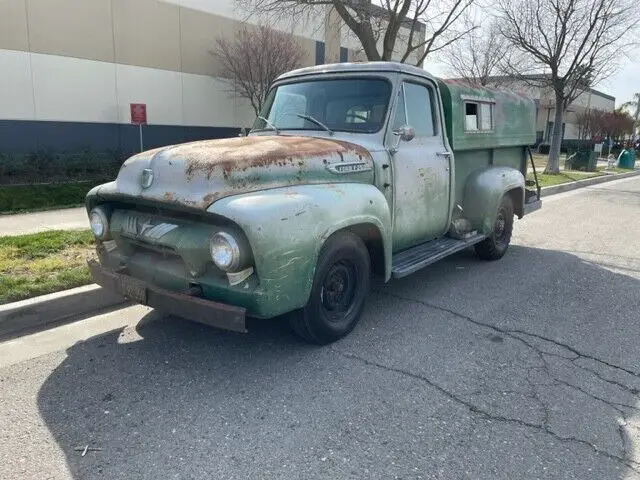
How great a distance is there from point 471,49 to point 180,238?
95.8ft

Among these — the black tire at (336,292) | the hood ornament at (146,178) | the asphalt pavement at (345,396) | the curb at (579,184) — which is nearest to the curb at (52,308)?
the asphalt pavement at (345,396)

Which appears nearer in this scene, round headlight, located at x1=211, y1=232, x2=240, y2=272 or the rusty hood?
round headlight, located at x1=211, y1=232, x2=240, y2=272

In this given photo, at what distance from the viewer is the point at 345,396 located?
3.41 metres

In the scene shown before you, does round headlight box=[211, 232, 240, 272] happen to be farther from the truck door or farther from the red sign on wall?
the red sign on wall

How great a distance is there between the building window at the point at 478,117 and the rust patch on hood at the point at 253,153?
2131 millimetres

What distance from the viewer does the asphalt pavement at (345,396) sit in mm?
2754

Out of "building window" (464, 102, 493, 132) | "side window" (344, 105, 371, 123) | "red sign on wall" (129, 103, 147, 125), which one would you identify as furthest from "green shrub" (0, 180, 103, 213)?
"building window" (464, 102, 493, 132)

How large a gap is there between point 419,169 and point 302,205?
1897 millimetres

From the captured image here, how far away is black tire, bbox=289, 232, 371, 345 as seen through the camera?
380 cm

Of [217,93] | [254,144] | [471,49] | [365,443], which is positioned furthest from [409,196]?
[471,49]

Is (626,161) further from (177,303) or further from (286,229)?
(177,303)

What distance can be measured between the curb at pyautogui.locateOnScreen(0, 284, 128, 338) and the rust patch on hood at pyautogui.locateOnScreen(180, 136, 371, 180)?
184 cm

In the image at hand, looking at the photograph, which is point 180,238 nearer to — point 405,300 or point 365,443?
point 365,443

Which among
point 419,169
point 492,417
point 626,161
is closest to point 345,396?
point 492,417
